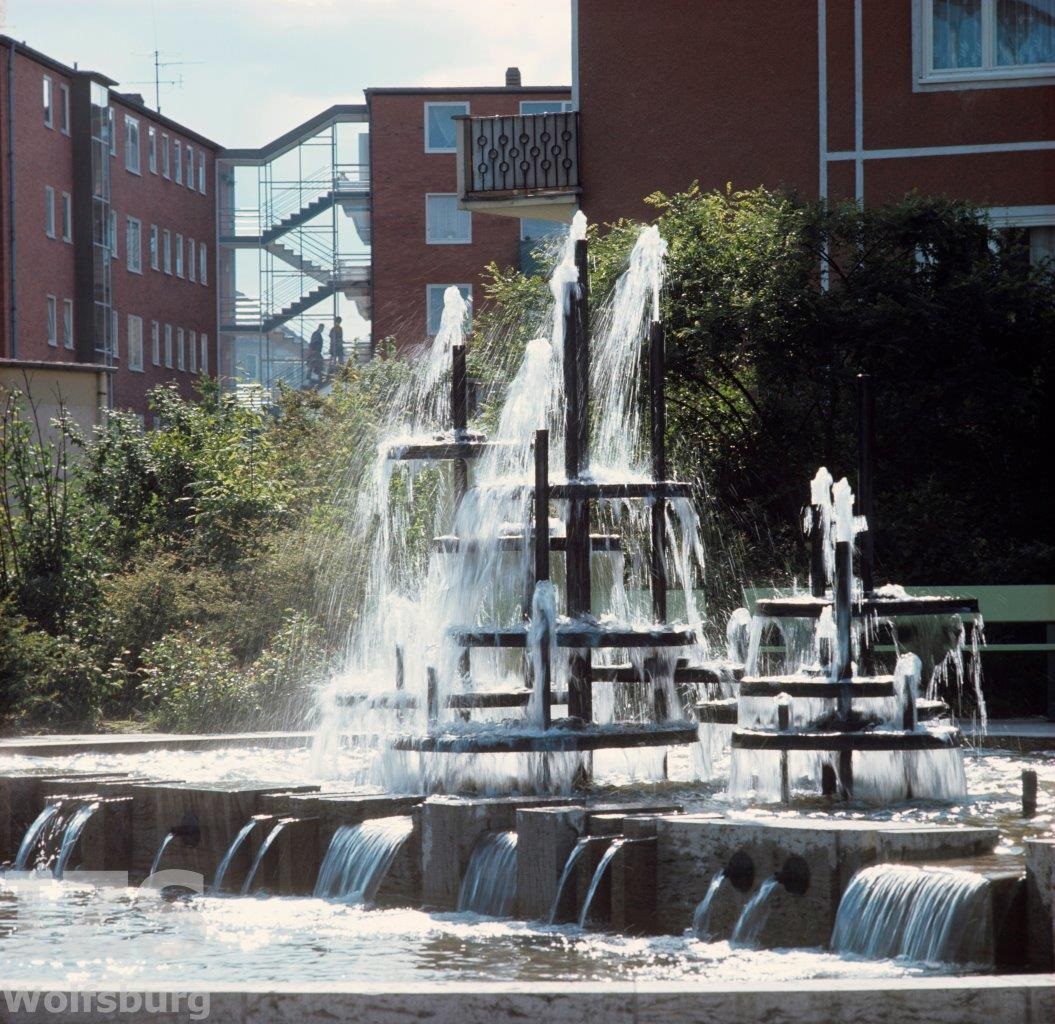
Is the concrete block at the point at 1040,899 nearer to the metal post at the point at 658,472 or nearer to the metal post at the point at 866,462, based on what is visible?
the metal post at the point at 866,462

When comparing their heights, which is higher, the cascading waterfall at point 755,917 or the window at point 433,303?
the window at point 433,303

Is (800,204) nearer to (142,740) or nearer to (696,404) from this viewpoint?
(696,404)

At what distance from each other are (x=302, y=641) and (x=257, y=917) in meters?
10.1

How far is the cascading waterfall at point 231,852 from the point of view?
11617 millimetres

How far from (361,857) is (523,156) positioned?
61.4 ft

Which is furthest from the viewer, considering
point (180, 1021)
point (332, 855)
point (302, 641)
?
point (302, 641)

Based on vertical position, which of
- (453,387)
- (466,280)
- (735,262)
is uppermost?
(466,280)

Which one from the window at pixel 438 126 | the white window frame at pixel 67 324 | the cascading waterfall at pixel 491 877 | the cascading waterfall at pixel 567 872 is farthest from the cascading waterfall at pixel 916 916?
the window at pixel 438 126

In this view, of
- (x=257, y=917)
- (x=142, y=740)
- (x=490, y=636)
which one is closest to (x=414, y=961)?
(x=257, y=917)

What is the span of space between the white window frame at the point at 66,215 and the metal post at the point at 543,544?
5100cm

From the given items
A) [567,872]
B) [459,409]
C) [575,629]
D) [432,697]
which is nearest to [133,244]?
[459,409]

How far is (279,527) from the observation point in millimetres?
23859

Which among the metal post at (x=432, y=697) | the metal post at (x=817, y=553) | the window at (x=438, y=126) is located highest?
the window at (x=438, y=126)

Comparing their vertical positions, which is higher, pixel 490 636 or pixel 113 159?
pixel 113 159
